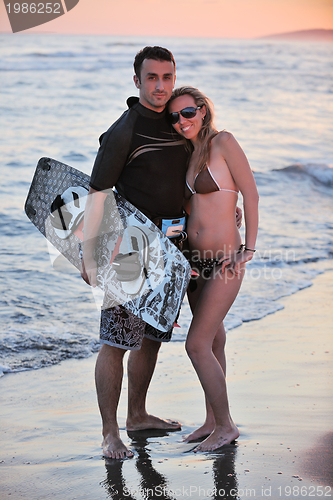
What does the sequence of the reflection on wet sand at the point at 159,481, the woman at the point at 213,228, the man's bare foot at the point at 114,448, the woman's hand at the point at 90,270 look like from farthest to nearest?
the woman's hand at the point at 90,270, the woman at the point at 213,228, the man's bare foot at the point at 114,448, the reflection on wet sand at the point at 159,481

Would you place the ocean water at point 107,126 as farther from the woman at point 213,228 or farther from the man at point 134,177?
the woman at point 213,228

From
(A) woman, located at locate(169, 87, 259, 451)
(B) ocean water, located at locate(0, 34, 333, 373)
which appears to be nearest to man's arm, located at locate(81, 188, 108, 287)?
(A) woman, located at locate(169, 87, 259, 451)

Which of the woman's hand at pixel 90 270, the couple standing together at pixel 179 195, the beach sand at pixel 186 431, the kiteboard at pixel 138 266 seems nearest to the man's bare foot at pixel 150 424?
the beach sand at pixel 186 431

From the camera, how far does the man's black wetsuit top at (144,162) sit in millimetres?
2523

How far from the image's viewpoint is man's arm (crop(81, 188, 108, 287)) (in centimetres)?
261

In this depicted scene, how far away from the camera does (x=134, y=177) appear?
260 cm

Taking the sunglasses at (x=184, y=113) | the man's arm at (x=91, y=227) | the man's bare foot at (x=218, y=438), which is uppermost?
the sunglasses at (x=184, y=113)

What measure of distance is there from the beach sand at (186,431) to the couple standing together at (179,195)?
169mm

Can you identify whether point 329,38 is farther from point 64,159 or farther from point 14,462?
point 14,462

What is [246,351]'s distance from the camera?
13.1 feet

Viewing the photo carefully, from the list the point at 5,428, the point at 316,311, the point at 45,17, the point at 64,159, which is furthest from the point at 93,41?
the point at 5,428

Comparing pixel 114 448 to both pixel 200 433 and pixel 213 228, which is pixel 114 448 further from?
pixel 213 228

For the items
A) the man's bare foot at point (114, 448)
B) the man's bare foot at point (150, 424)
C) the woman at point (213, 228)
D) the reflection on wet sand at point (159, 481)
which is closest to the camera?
the reflection on wet sand at point (159, 481)

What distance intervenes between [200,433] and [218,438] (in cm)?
19
